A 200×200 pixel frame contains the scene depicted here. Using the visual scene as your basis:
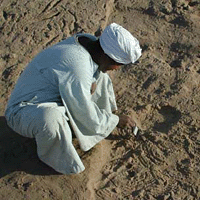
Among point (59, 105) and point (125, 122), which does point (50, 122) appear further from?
point (125, 122)

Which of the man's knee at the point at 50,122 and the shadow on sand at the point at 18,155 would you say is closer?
the man's knee at the point at 50,122

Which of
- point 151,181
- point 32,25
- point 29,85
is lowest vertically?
point 151,181

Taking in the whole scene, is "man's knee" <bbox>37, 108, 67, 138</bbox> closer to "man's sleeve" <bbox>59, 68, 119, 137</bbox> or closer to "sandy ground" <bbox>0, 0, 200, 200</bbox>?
"man's sleeve" <bbox>59, 68, 119, 137</bbox>

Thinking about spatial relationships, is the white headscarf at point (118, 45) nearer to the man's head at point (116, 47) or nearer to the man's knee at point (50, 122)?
the man's head at point (116, 47)

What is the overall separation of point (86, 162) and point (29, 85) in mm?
721

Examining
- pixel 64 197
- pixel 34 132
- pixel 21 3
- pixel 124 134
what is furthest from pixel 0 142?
pixel 21 3

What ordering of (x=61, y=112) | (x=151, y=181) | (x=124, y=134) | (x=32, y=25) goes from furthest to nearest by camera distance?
(x=32, y=25), (x=124, y=134), (x=151, y=181), (x=61, y=112)

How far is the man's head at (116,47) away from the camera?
3021mm

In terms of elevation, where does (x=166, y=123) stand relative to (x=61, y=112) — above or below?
below

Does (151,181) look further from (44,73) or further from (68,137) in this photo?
(44,73)

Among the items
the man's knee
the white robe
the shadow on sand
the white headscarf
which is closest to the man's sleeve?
the white robe

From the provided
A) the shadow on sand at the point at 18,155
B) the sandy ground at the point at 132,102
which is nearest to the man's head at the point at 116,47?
the sandy ground at the point at 132,102

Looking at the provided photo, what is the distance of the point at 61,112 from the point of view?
299 centimetres

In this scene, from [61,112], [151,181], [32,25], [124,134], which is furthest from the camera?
[32,25]
